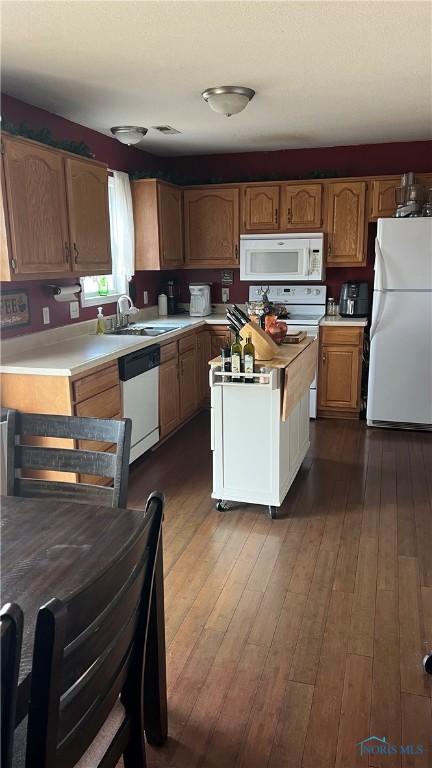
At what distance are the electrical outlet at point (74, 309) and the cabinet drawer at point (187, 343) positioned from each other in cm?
95

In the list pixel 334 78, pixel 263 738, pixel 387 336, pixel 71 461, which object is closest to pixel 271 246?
pixel 387 336

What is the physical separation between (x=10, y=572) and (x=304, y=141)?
4723 mm

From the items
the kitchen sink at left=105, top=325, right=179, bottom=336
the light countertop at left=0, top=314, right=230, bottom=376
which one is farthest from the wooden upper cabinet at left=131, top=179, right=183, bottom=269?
the light countertop at left=0, top=314, right=230, bottom=376

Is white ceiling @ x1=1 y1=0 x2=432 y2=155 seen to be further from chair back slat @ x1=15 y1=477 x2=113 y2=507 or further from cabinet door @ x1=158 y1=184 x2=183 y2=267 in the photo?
chair back slat @ x1=15 y1=477 x2=113 y2=507

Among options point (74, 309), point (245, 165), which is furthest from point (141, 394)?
point (245, 165)

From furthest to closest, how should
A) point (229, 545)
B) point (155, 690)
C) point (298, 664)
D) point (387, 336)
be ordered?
1. point (387, 336)
2. point (229, 545)
3. point (298, 664)
4. point (155, 690)

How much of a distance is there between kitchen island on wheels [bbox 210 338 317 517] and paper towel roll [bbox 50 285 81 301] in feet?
4.17

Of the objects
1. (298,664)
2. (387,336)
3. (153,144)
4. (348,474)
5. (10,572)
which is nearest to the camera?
(10,572)

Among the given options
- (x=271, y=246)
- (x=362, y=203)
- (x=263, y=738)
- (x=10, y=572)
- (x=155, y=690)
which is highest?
(x=362, y=203)

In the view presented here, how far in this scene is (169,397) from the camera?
4664 millimetres

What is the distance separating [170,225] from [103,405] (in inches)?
94.1

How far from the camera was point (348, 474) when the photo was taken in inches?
156

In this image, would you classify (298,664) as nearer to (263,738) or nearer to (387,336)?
(263,738)

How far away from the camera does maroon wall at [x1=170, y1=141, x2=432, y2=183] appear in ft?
16.9
